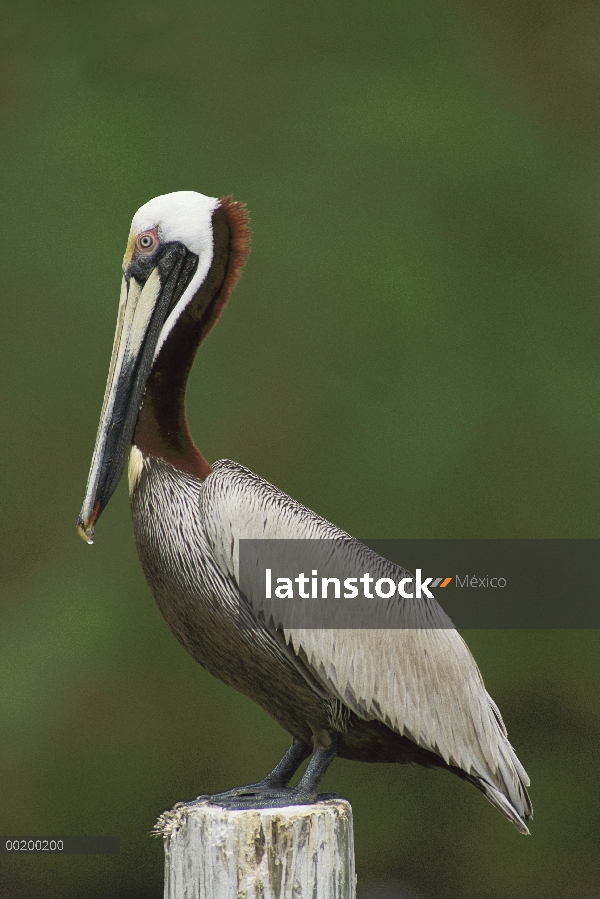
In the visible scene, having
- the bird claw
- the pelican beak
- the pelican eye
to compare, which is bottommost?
the bird claw

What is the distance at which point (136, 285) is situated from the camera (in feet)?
7.76

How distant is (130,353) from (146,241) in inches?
10.2

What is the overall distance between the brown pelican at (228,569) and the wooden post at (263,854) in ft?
0.27

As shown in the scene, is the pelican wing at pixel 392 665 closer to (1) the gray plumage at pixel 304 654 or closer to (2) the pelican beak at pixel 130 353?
(1) the gray plumage at pixel 304 654

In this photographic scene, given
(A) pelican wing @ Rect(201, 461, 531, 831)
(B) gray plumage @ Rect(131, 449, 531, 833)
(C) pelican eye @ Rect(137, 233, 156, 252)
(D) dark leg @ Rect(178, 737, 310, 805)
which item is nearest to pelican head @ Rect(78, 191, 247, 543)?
(C) pelican eye @ Rect(137, 233, 156, 252)

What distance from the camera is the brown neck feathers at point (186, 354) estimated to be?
230 centimetres

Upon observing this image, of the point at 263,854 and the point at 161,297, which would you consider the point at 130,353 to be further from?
the point at 263,854

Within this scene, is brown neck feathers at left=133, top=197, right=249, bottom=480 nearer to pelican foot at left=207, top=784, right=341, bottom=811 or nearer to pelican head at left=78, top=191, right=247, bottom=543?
pelican head at left=78, top=191, right=247, bottom=543

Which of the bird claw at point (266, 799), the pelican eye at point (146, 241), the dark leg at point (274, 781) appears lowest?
the bird claw at point (266, 799)

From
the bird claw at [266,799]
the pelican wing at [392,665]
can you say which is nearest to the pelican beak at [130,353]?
the pelican wing at [392,665]

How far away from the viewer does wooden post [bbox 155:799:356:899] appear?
2.10 metres

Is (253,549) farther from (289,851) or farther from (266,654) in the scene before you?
(289,851)

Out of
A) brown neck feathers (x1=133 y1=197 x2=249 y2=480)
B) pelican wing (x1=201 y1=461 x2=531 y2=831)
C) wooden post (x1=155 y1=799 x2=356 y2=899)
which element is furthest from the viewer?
brown neck feathers (x1=133 y1=197 x2=249 y2=480)

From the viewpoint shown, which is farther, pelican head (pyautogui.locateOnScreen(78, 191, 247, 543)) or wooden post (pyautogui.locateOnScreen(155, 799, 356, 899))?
pelican head (pyautogui.locateOnScreen(78, 191, 247, 543))
